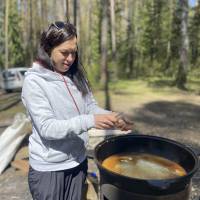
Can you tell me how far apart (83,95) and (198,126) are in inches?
287

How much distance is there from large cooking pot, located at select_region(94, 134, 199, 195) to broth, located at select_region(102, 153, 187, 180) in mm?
43

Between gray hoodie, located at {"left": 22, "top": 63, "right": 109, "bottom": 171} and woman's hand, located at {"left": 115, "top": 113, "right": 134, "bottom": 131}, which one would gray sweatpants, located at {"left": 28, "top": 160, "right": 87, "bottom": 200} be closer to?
gray hoodie, located at {"left": 22, "top": 63, "right": 109, "bottom": 171}

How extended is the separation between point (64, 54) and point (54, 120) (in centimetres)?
45

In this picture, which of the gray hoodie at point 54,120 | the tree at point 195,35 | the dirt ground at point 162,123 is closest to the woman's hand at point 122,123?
the gray hoodie at point 54,120

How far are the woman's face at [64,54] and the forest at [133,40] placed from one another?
14542 millimetres

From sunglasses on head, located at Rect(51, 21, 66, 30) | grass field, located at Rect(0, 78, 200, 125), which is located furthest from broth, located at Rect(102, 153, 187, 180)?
grass field, located at Rect(0, 78, 200, 125)

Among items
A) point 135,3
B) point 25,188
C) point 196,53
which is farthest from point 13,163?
point 135,3

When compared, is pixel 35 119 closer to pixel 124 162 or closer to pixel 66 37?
pixel 66 37

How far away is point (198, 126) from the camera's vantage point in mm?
9539

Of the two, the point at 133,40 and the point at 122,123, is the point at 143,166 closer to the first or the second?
the point at 122,123

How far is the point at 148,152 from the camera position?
9.84 feet

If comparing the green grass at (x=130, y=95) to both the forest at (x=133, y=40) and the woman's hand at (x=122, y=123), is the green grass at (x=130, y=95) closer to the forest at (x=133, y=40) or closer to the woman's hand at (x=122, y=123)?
the forest at (x=133, y=40)

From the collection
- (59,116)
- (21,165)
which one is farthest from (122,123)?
(21,165)

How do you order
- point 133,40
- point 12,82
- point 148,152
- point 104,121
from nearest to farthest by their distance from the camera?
point 104,121 < point 148,152 < point 12,82 < point 133,40
